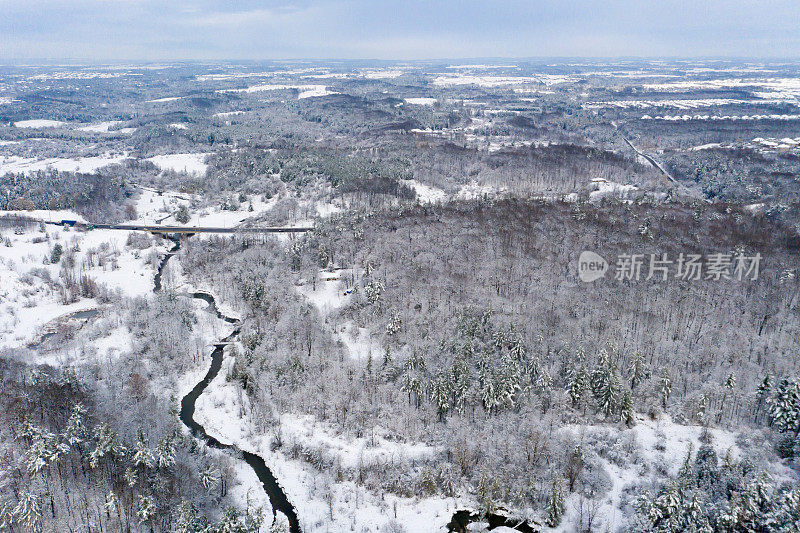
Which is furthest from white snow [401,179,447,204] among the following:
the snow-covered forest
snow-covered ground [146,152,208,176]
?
snow-covered ground [146,152,208,176]

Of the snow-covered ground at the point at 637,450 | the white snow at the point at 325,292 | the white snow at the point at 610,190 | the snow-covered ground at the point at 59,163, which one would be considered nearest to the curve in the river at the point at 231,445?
the white snow at the point at 325,292

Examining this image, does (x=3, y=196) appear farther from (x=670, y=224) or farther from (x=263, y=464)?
(x=670, y=224)

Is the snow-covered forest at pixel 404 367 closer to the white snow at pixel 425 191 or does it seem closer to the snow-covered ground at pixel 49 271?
the snow-covered ground at pixel 49 271

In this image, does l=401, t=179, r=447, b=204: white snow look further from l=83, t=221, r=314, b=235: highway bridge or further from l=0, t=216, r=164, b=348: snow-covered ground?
l=0, t=216, r=164, b=348: snow-covered ground

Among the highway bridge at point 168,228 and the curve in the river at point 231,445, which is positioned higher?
the highway bridge at point 168,228

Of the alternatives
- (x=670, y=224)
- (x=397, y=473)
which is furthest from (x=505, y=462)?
(x=670, y=224)

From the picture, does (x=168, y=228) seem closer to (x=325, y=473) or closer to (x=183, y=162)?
(x=183, y=162)

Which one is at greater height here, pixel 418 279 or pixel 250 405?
pixel 418 279

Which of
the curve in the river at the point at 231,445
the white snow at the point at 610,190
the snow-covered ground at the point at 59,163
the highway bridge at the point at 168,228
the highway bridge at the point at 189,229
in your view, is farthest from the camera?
the snow-covered ground at the point at 59,163

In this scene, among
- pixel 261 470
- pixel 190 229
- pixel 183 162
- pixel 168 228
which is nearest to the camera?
pixel 261 470

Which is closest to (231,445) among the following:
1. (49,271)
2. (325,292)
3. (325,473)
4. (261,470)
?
(261,470)

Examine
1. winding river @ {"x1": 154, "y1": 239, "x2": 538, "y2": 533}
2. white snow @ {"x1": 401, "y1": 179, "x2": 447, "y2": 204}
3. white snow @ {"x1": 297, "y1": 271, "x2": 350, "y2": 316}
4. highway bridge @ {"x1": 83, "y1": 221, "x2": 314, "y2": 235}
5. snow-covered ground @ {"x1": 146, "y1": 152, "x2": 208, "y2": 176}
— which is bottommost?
winding river @ {"x1": 154, "y1": 239, "x2": 538, "y2": 533}
